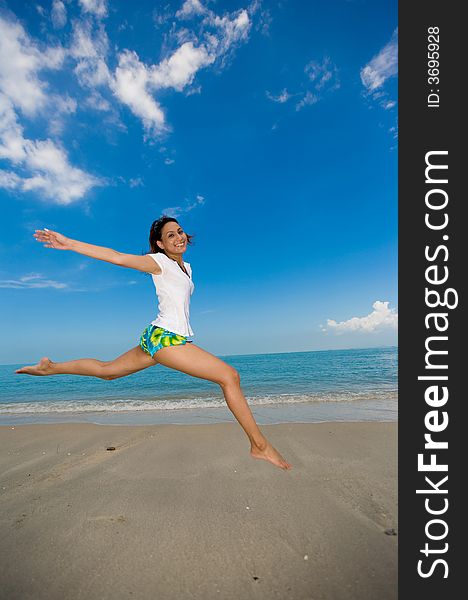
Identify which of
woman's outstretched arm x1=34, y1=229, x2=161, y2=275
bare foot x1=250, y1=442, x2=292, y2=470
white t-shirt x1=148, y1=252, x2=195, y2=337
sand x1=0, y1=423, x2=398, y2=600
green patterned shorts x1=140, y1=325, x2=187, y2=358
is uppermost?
woman's outstretched arm x1=34, y1=229, x2=161, y2=275

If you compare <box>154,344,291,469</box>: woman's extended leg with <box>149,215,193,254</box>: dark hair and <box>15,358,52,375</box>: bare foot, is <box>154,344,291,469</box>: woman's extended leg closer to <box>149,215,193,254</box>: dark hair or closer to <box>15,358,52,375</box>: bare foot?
<box>149,215,193,254</box>: dark hair

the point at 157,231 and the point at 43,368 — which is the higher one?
the point at 157,231

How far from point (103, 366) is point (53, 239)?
1376mm

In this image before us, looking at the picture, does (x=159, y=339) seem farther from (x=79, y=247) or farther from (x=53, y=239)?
(x=53, y=239)

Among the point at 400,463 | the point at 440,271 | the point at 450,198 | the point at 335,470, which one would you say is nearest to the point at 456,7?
the point at 450,198

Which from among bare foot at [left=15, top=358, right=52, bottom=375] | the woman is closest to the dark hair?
the woman

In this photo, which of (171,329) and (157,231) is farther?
(157,231)

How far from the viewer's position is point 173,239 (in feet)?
11.1

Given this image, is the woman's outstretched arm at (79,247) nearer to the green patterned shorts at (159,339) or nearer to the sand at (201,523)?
the green patterned shorts at (159,339)

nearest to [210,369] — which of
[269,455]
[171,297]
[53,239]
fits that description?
[171,297]

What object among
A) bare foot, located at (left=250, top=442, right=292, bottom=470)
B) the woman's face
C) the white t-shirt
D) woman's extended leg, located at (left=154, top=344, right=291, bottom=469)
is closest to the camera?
woman's extended leg, located at (left=154, top=344, right=291, bottom=469)

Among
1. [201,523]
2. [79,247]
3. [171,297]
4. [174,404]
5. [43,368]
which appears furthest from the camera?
[174,404]

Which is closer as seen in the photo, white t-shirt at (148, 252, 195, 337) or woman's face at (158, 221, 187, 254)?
white t-shirt at (148, 252, 195, 337)

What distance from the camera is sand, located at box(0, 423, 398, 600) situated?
1.82 meters
